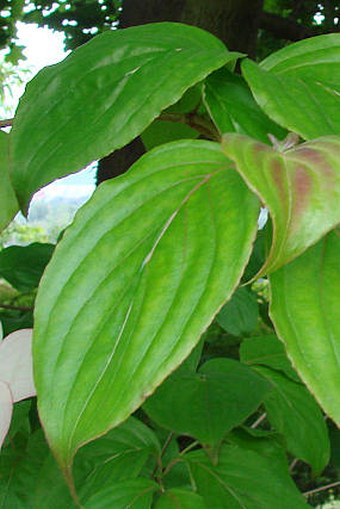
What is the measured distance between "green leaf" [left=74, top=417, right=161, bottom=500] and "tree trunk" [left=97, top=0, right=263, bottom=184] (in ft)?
2.73

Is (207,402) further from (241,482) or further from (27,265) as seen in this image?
(27,265)

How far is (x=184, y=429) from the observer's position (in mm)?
521

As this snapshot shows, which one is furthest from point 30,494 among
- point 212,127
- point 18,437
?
point 212,127

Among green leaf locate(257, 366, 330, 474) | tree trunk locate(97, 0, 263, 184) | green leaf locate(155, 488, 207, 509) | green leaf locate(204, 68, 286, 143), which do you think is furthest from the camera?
tree trunk locate(97, 0, 263, 184)

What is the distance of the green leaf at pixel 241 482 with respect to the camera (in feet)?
1.75

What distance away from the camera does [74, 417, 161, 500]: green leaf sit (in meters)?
0.55

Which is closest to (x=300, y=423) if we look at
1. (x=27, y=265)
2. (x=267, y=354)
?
(x=267, y=354)

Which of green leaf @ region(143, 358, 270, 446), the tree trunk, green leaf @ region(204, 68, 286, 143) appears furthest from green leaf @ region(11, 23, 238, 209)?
the tree trunk

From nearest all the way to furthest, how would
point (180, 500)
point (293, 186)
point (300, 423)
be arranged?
point (293, 186), point (180, 500), point (300, 423)

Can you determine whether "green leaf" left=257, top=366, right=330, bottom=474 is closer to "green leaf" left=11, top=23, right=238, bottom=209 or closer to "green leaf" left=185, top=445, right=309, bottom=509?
"green leaf" left=185, top=445, right=309, bottom=509

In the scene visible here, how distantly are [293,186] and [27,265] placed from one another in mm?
522

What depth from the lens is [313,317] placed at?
11.5 inches

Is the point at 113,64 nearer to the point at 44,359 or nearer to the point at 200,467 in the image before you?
the point at 44,359

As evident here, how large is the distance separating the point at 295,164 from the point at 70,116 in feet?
0.39
